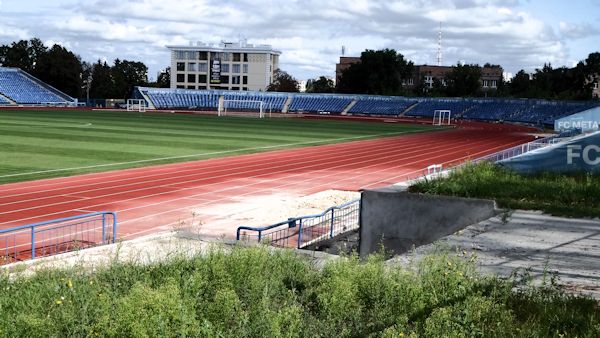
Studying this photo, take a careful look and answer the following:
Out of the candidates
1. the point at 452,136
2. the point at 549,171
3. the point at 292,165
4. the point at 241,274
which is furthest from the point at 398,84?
the point at 241,274

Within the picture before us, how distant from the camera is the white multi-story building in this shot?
166750 mm

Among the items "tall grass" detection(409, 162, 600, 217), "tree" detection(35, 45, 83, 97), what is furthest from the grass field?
"tree" detection(35, 45, 83, 97)

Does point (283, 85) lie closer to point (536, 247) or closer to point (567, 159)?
point (567, 159)

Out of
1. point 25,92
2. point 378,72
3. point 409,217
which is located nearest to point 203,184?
point 409,217

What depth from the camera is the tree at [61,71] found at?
392 feet

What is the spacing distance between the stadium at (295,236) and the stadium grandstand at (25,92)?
57.2 metres

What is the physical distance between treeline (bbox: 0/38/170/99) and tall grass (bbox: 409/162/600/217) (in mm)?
110432

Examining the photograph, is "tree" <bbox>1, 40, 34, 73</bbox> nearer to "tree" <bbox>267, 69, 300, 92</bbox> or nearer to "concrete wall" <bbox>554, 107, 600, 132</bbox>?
"tree" <bbox>267, 69, 300, 92</bbox>

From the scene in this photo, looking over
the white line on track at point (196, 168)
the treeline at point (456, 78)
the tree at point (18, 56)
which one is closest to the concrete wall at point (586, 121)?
the white line on track at point (196, 168)

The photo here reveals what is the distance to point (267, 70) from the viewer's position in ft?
547

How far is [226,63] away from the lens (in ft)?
551

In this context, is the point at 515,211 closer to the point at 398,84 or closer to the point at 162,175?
the point at 162,175

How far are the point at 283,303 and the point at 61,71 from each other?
12066 centimetres

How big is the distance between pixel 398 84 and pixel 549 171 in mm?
110448
